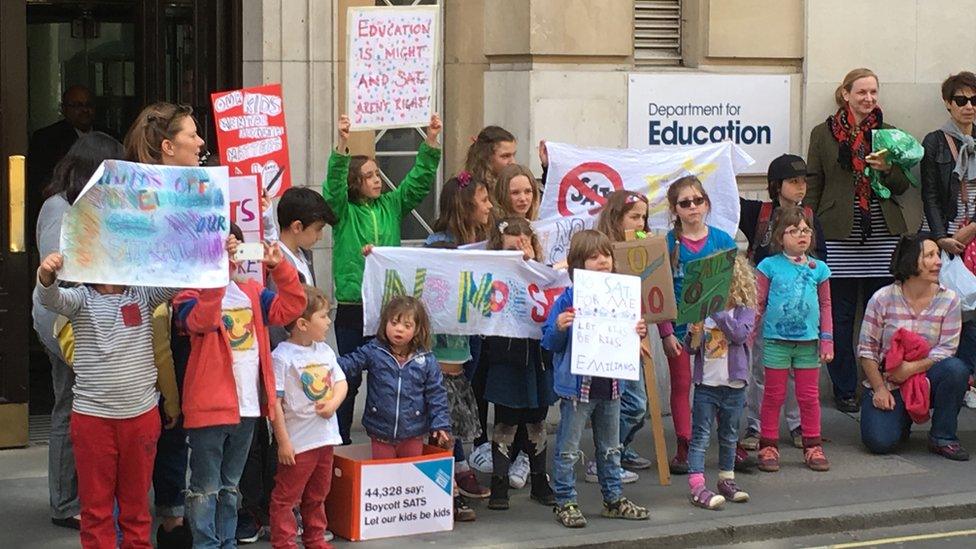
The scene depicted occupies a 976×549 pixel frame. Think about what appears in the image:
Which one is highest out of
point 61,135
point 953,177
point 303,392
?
point 61,135

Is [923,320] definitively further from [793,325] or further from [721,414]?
[721,414]

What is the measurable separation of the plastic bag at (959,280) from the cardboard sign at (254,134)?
4.87 meters

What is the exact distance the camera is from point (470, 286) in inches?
347

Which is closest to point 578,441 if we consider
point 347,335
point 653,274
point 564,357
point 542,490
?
point 564,357

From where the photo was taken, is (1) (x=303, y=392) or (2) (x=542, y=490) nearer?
(1) (x=303, y=392)

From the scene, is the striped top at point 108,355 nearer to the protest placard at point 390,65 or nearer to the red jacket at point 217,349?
the red jacket at point 217,349

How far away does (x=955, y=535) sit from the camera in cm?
903

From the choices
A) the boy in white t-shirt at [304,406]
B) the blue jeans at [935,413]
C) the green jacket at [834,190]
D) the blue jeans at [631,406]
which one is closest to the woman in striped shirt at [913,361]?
the blue jeans at [935,413]

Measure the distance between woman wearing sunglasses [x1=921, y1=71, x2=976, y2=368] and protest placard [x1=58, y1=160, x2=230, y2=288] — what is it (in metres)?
6.22

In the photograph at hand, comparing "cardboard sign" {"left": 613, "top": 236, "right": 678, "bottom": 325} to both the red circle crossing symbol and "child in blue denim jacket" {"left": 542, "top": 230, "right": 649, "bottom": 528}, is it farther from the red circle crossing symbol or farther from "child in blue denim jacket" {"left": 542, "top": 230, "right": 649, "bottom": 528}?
the red circle crossing symbol

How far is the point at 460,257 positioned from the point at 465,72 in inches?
122

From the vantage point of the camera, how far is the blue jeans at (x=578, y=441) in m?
8.59

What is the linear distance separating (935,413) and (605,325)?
3.26m

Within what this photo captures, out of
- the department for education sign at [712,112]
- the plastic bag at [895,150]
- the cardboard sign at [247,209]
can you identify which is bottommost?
the cardboard sign at [247,209]
